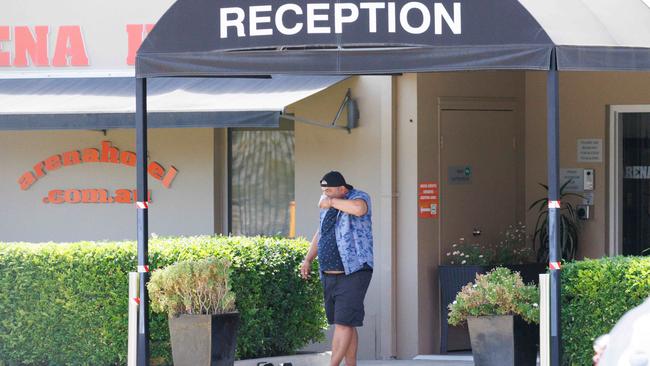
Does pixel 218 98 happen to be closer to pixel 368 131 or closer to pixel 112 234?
pixel 368 131

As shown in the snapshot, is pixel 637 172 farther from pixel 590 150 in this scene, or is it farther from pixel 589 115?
pixel 589 115

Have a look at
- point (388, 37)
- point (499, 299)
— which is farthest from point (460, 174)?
point (388, 37)

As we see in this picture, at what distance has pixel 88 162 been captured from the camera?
44.2 feet

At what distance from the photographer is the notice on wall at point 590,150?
13.1 meters

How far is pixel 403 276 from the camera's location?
486 inches

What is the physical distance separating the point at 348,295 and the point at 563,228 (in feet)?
12.9

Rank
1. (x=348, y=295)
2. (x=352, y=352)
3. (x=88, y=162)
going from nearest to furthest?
(x=348, y=295)
(x=352, y=352)
(x=88, y=162)

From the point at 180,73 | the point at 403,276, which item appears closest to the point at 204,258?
the point at 180,73

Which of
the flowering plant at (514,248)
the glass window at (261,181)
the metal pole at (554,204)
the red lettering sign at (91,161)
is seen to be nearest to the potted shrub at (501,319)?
the metal pole at (554,204)

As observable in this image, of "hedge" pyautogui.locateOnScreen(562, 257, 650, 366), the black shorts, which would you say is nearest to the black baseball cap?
the black shorts

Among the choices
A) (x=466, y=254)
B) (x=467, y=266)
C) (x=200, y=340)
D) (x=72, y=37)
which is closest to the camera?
(x=200, y=340)

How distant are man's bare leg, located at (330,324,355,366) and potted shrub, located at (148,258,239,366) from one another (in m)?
0.86

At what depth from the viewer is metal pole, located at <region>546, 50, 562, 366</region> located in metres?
8.46

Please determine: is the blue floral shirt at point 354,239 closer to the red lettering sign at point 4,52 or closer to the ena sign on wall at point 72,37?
the ena sign on wall at point 72,37
